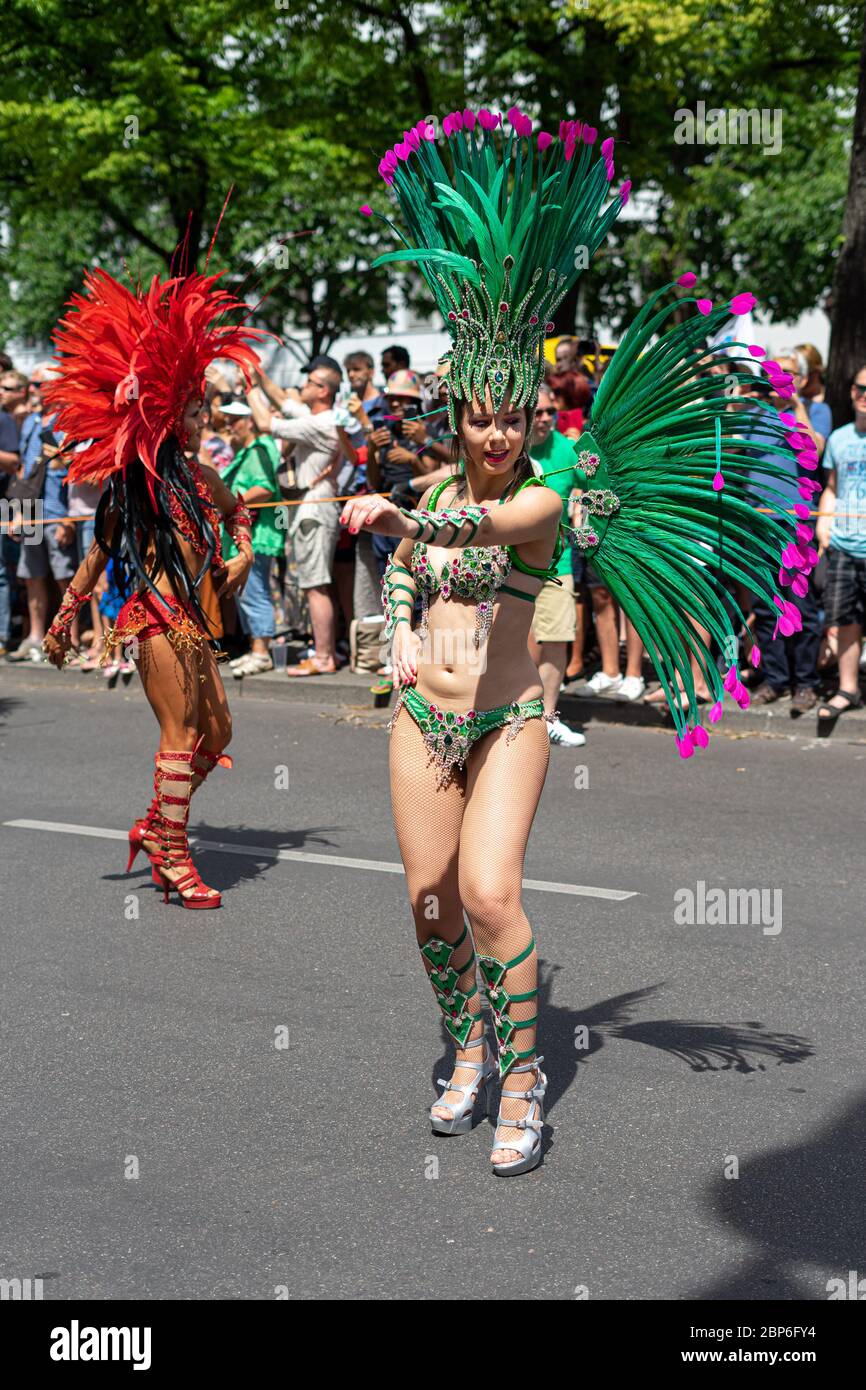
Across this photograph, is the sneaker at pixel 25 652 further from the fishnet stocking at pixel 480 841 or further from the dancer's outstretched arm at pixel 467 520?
the dancer's outstretched arm at pixel 467 520

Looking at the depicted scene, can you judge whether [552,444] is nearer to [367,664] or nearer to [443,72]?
[367,664]

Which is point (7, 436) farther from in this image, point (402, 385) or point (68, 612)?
point (68, 612)

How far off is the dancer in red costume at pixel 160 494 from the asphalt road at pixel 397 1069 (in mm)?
600

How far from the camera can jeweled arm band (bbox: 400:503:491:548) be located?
3.92 m

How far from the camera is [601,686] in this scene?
1151 centimetres

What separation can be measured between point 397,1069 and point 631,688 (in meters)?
6.63

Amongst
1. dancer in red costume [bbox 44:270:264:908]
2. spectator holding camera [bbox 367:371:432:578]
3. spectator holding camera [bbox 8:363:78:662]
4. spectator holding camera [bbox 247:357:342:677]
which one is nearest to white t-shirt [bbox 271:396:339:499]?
spectator holding camera [bbox 247:357:342:677]

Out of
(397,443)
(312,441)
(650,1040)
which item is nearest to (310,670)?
(312,441)

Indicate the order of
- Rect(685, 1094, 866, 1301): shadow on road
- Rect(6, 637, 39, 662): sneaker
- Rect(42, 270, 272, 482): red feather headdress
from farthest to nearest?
1. Rect(6, 637, 39, 662): sneaker
2. Rect(42, 270, 272, 482): red feather headdress
3. Rect(685, 1094, 866, 1301): shadow on road

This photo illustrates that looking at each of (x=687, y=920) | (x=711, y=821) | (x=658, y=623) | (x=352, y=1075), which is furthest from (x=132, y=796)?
(x=658, y=623)

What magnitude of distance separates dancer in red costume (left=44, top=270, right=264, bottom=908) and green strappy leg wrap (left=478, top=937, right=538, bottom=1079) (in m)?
2.78

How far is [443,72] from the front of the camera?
813 inches

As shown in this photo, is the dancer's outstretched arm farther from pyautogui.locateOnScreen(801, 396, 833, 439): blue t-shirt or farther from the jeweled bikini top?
pyautogui.locateOnScreen(801, 396, 833, 439): blue t-shirt

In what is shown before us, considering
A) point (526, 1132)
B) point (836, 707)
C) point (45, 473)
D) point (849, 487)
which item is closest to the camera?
point (526, 1132)
